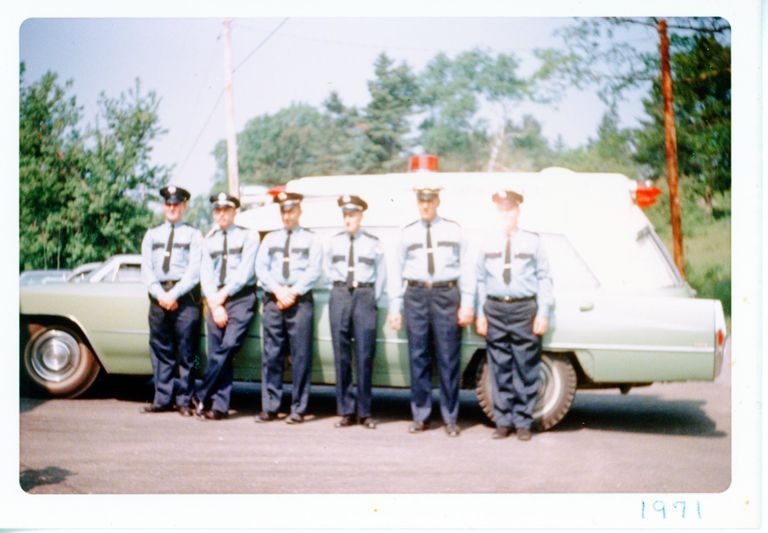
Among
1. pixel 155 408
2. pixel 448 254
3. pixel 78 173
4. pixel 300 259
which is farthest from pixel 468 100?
pixel 155 408

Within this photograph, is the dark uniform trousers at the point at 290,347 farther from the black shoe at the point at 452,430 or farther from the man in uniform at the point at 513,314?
the man in uniform at the point at 513,314

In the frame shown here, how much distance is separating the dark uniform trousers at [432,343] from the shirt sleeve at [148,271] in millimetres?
1433

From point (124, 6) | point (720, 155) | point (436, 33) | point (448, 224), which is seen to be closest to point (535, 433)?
point (448, 224)

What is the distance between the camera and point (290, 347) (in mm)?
6516

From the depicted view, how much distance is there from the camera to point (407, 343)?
6.45m

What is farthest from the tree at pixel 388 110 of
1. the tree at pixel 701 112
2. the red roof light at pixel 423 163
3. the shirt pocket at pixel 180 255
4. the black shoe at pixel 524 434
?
the black shoe at pixel 524 434

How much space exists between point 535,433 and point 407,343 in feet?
2.86

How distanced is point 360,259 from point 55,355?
186cm

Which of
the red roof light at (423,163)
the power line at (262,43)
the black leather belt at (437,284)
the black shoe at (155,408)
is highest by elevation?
the power line at (262,43)

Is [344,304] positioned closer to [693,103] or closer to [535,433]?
[535,433]

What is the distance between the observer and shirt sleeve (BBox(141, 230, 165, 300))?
6.40 meters

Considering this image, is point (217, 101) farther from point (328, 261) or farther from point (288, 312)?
point (288, 312)

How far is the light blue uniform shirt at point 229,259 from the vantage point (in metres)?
6.53

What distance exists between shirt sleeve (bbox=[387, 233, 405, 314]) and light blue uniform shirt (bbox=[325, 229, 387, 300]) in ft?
0.16
